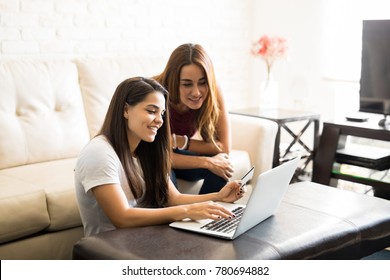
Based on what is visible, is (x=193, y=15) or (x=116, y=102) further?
(x=193, y=15)

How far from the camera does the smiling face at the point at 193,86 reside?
2.43 meters

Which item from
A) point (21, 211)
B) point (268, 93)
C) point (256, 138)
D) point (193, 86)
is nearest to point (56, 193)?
point (21, 211)

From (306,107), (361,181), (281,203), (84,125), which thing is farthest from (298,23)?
(281,203)

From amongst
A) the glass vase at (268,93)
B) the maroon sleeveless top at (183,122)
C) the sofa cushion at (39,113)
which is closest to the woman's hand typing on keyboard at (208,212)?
the maroon sleeveless top at (183,122)

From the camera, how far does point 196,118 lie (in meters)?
2.65

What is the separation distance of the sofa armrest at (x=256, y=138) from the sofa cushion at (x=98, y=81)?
25.9 inches

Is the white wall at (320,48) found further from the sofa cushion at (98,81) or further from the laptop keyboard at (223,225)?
the laptop keyboard at (223,225)

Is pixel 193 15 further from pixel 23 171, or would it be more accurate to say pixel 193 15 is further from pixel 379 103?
pixel 23 171

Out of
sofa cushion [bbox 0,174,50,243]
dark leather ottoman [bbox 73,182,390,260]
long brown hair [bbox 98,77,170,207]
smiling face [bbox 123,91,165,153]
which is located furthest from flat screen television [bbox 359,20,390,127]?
sofa cushion [bbox 0,174,50,243]

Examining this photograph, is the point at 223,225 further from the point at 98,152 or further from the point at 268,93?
the point at 268,93

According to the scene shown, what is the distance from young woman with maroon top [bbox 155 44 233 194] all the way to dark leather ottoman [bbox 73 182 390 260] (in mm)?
452

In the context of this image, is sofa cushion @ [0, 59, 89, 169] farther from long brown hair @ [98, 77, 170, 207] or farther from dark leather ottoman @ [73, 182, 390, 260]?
dark leather ottoman @ [73, 182, 390, 260]

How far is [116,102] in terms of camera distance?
1943 mm

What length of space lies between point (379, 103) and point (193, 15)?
1381 mm
